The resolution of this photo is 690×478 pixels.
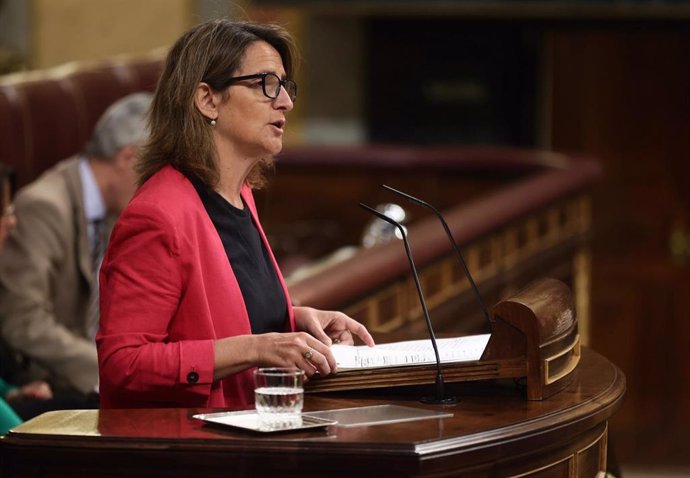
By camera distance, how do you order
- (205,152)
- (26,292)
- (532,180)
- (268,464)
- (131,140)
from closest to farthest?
(268,464) < (205,152) < (26,292) < (131,140) < (532,180)

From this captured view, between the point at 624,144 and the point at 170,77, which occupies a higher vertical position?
the point at 170,77

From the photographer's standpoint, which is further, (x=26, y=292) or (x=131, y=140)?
(x=131, y=140)

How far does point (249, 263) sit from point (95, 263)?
1.58m

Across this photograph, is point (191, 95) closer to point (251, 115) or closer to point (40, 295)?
point (251, 115)

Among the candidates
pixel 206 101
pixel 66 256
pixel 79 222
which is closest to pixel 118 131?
pixel 79 222

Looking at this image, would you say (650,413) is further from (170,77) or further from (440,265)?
(170,77)

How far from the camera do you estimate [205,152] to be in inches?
97.6

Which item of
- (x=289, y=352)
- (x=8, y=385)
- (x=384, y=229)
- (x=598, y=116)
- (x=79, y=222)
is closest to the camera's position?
(x=289, y=352)

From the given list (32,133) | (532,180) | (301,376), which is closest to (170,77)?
(301,376)

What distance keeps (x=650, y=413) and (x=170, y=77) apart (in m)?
5.99

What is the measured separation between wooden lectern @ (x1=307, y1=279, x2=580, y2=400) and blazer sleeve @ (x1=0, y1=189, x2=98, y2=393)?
61.7 inches

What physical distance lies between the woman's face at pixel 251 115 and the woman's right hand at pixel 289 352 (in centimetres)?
38

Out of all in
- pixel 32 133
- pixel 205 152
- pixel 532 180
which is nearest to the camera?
pixel 205 152

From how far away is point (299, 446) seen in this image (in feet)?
6.49
